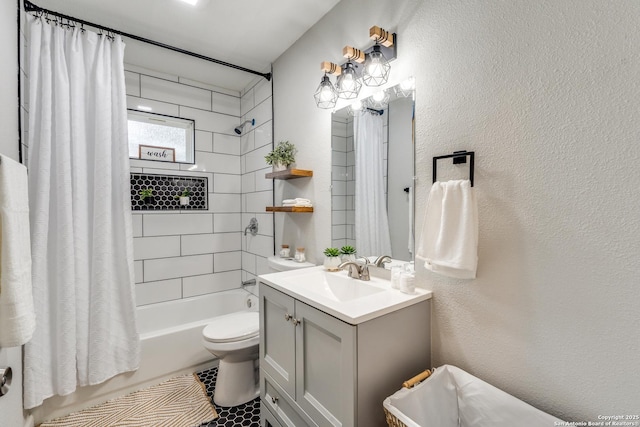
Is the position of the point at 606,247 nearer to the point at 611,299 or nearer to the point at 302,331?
the point at 611,299

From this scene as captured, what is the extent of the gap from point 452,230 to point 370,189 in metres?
0.61

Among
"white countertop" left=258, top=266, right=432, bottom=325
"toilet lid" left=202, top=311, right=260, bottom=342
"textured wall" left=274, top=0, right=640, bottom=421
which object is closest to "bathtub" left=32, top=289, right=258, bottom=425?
"toilet lid" left=202, top=311, right=260, bottom=342

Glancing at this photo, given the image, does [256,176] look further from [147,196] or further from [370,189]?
[370,189]

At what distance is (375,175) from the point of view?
64.2 inches

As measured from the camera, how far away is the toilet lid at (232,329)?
1893 mm

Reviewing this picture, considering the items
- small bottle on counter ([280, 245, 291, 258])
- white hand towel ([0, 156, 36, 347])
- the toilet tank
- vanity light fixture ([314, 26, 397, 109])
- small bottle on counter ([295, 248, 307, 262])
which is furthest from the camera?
small bottle on counter ([280, 245, 291, 258])

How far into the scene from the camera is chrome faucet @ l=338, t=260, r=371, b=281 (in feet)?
5.18

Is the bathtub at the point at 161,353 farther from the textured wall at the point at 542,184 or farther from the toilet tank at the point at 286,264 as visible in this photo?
the textured wall at the point at 542,184

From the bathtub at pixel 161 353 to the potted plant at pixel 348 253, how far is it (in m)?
1.28

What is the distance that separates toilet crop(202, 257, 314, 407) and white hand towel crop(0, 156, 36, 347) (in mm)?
1177

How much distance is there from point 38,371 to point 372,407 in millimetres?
1935

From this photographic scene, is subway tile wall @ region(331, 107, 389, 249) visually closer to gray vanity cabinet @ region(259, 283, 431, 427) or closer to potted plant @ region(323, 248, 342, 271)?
potted plant @ region(323, 248, 342, 271)

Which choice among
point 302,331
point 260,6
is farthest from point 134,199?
point 302,331

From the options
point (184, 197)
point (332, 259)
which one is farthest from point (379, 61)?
point (184, 197)
